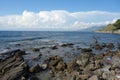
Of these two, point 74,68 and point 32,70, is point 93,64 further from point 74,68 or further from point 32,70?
point 32,70

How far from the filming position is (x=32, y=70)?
2733 centimetres

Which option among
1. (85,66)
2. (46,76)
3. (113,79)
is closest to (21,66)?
(46,76)

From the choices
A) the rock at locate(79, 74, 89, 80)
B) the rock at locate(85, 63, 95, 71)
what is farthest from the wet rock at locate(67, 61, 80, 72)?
the rock at locate(79, 74, 89, 80)

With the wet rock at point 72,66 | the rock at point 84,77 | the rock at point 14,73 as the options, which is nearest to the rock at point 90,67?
the wet rock at point 72,66

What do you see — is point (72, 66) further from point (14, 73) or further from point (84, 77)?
point (14, 73)

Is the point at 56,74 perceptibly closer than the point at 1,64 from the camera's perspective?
Yes

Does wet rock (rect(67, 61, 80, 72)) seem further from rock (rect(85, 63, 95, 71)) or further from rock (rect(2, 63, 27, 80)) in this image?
rock (rect(2, 63, 27, 80))

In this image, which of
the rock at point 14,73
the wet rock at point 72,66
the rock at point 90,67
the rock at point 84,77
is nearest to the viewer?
the rock at point 84,77

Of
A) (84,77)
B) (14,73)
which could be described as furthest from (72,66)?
(14,73)

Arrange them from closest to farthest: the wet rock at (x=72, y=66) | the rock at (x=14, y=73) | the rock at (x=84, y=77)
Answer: the rock at (x=84, y=77)
the rock at (x=14, y=73)
the wet rock at (x=72, y=66)

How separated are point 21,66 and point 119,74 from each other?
12.9m

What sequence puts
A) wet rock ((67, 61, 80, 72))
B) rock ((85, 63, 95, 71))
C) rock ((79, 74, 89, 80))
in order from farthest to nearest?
rock ((85, 63, 95, 71))
wet rock ((67, 61, 80, 72))
rock ((79, 74, 89, 80))

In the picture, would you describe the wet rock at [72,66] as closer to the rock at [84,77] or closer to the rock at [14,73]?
the rock at [84,77]

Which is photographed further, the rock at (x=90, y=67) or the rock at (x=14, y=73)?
the rock at (x=90, y=67)
